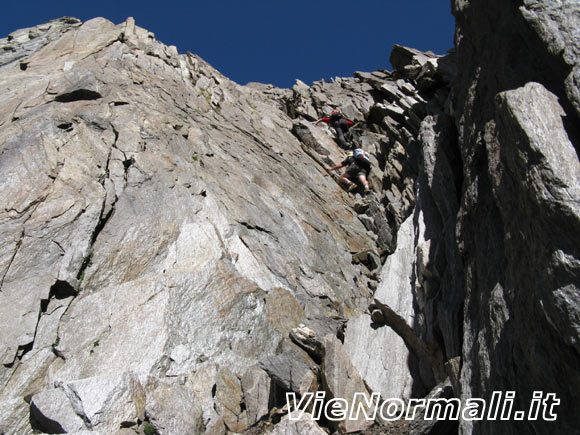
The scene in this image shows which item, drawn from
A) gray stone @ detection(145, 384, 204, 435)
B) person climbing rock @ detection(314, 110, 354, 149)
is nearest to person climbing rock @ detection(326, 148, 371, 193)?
person climbing rock @ detection(314, 110, 354, 149)

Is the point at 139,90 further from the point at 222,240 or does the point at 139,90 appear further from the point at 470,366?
the point at 470,366

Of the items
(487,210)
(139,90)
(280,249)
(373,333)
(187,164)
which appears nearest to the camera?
(487,210)

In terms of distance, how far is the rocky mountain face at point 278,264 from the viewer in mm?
8312

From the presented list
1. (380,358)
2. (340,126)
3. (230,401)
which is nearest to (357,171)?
(340,126)

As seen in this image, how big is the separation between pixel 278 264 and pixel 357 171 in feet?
39.4

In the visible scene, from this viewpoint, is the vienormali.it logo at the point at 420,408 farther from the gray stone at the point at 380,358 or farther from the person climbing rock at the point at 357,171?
the person climbing rock at the point at 357,171

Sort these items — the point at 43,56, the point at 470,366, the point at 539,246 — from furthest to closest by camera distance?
the point at 43,56
the point at 470,366
the point at 539,246

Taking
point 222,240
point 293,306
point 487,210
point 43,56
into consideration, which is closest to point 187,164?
point 222,240

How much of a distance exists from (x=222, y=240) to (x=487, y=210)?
26.2 feet

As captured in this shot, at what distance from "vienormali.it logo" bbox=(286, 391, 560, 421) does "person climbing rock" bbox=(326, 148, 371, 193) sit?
15789 millimetres

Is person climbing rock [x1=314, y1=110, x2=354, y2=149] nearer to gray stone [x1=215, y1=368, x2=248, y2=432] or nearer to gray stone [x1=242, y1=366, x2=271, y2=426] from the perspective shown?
gray stone [x1=242, y1=366, x2=271, y2=426]

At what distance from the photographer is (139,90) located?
885 inches

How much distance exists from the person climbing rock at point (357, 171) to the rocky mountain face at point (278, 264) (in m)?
4.05

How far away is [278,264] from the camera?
618 inches
